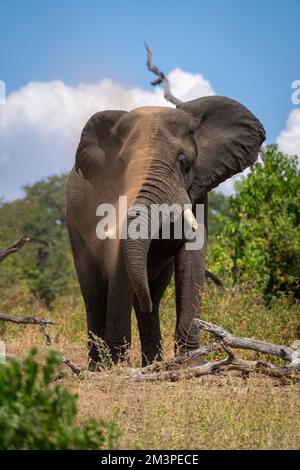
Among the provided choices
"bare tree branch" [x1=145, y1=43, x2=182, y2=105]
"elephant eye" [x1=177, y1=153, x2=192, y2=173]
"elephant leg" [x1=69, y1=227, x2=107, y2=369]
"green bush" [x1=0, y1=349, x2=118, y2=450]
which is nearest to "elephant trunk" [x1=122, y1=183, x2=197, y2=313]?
"elephant eye" [x1=177, y1=153, x2=192, y2=173]

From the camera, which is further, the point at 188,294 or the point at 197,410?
the point at 188,294

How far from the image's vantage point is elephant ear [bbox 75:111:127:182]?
7.89 meters

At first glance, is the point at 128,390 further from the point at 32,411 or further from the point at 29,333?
the point at 29,333

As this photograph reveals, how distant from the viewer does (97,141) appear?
7996 mm

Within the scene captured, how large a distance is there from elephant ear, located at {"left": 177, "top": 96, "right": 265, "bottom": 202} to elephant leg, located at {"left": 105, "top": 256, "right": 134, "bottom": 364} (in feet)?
3.62

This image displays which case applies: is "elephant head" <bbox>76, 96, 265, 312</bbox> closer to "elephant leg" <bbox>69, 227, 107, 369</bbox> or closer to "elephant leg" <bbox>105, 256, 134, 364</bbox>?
"elephant leg" <bbox>105, 256, 134, 364</bbox>

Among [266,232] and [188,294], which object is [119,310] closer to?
[188,294]

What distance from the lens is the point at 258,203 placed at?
12.3m

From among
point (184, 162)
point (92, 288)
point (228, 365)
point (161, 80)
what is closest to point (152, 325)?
point (92, 288)

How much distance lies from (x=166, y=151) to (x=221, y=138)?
105cm

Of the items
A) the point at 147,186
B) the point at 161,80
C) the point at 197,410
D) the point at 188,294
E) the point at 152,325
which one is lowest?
the point at 197,410

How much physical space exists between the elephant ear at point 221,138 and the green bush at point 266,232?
8.82 ft

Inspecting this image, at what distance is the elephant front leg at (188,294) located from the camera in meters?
7.16
